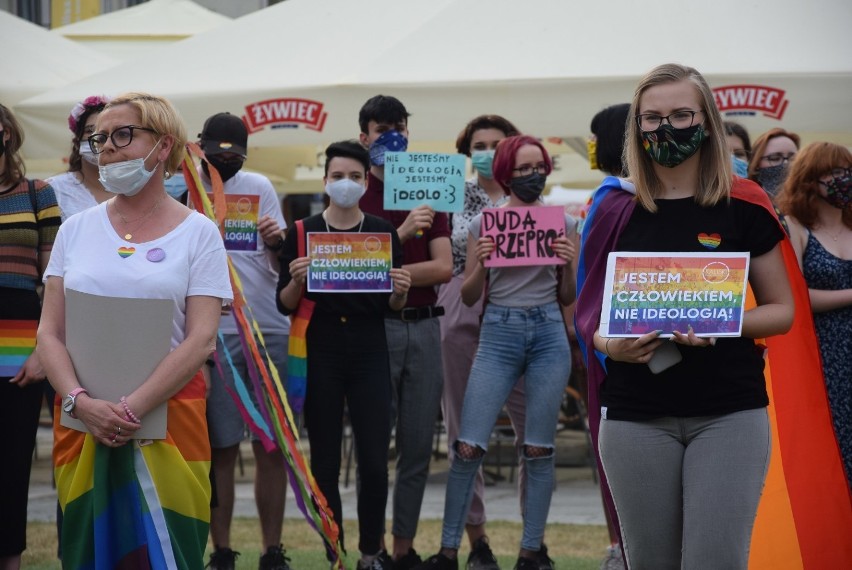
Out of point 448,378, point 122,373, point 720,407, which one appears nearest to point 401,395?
point 448,378

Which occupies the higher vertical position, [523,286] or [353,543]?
[523,286]

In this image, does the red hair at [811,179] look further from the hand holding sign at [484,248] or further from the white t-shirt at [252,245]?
the white t-shirt at [252,245]

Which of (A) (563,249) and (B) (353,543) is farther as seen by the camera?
(B) (353,543)

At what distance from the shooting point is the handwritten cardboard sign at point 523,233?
655 centimetres

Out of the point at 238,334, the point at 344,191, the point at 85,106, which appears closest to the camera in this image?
the point at 85,106

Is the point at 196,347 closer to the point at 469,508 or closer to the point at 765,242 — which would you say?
the point at 765,242

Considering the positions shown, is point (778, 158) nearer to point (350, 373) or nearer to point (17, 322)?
point (350, 373)

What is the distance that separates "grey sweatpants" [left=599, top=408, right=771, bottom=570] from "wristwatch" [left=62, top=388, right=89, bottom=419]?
1.72 m

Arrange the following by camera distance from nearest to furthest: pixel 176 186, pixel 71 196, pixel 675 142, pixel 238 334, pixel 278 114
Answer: pixel 675 142 < pixel 71 196 < pixel 238 334 < pixel 176 186 < pixel 278 114

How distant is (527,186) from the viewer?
6.71 meters

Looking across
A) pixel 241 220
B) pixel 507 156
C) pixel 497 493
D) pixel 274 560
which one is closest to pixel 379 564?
pixel 274 560

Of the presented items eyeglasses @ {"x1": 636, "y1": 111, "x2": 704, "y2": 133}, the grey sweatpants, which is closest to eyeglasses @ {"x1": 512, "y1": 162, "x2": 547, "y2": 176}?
eyeglasses @ {"x1": 636, "y1": 111, "x2": 704, "y2": 133}

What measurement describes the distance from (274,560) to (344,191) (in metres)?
1.93

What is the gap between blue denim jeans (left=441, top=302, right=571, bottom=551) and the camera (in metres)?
6.54
